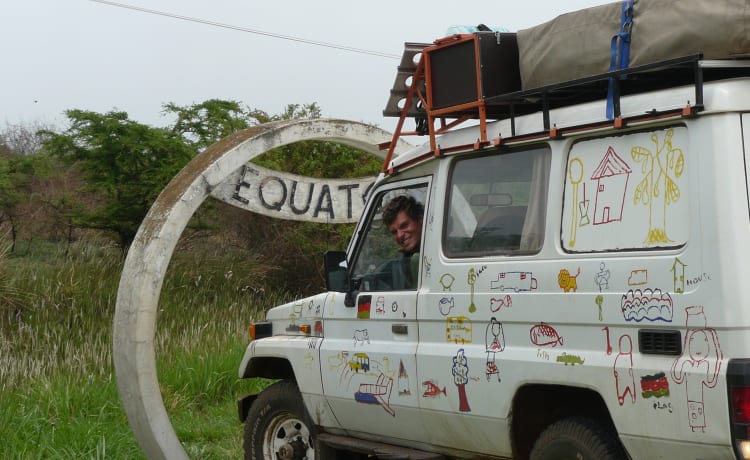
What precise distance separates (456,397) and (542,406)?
0.46 meters

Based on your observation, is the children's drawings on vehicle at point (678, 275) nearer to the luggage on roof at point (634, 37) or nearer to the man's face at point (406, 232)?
the luggage on roof at point (634, 37)

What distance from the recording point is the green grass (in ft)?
28.2

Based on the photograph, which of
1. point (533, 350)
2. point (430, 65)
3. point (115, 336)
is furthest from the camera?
point (115, 336)

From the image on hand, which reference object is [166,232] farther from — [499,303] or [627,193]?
[627,193]

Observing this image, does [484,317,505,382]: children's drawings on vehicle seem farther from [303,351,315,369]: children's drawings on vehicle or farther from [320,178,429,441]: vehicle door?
[303,351,315,369]: children's drawings on vehicle

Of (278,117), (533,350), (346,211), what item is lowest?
(533,350)

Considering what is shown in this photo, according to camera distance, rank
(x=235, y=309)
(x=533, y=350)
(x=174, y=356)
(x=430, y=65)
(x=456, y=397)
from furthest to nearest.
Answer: (x=235, y=309) < (x=174, y=356) < (x=430, y=65) < (x=456, y=397) < (x=533, y=350)

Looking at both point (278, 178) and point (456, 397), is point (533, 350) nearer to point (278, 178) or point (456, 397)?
point (456, 397)

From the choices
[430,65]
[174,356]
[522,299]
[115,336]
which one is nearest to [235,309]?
[174,356]

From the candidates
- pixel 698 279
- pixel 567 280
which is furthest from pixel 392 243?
pixel 698 279

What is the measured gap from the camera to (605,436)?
4.56 metres

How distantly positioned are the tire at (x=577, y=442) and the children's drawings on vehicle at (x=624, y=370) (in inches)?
10.2

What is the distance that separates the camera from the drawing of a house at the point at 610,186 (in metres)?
4.55

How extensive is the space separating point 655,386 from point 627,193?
86cm
